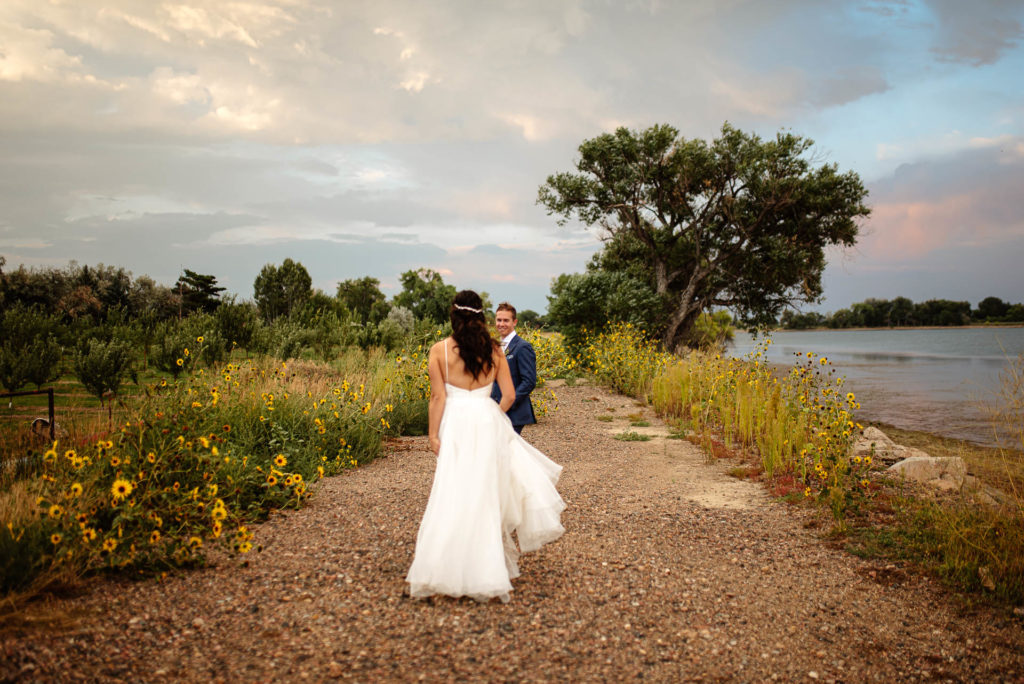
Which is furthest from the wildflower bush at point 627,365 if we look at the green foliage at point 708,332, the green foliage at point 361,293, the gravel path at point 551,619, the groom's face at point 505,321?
the green foliage at point 361,293

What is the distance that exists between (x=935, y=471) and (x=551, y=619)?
17.8 ft

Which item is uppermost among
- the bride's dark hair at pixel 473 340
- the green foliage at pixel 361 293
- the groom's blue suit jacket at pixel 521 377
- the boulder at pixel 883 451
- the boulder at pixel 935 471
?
the green foliage at pixel 361 293

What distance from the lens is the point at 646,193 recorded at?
23.9 meters

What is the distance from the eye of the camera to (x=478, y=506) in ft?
12.1

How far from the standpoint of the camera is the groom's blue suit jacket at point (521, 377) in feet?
21.5

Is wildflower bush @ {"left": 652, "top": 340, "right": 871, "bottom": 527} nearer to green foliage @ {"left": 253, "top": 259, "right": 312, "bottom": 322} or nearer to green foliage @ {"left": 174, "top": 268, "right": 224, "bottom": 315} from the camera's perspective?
green foliage @ {"left": 174, "top": 268, "right": 224, "bottom": 315}

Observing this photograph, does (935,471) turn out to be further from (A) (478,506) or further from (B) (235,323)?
(B) (235,323)

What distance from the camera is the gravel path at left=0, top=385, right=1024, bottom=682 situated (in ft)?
9.62

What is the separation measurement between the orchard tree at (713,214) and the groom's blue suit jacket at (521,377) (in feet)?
52.7

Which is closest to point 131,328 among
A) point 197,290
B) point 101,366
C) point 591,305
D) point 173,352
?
point 173,352

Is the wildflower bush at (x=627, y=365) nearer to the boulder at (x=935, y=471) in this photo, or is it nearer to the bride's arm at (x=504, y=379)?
the boulder at (x=935, y=471)

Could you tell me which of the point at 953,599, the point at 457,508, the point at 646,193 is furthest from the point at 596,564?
the point at 646,193

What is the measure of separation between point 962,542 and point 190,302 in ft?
169

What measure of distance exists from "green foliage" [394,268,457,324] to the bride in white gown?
79.1 feet
